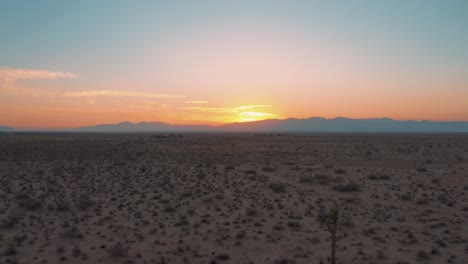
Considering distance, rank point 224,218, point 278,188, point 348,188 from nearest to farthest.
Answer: point 224,218
point 278,188
point 348,188

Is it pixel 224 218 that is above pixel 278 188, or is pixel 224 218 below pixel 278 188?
below

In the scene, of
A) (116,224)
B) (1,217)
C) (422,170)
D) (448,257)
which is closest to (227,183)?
(116,224)

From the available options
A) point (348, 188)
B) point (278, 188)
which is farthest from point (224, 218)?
point (348, 188)

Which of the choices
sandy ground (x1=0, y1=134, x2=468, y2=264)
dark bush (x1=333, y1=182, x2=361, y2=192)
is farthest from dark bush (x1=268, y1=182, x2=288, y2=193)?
dark bush (x1=333, y1=182, x2=361, y2=192)

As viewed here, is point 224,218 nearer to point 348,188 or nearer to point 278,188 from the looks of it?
point 278,188

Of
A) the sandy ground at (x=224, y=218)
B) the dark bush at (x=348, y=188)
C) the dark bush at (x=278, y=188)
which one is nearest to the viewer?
the sandy ground at (x=224, y=218)

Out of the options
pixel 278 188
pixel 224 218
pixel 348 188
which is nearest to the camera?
pixel 224 218

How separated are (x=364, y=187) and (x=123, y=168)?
20.9m

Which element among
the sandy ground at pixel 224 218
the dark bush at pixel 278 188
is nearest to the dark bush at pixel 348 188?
the sandy ground at pixel 224 218

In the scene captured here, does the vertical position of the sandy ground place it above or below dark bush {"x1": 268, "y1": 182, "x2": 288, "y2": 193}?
below

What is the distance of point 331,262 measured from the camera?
488 inches

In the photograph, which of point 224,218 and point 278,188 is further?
point 278,188

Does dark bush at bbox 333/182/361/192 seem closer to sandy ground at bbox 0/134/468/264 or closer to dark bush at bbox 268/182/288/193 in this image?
sandy ground at bbox 0/134/468/264

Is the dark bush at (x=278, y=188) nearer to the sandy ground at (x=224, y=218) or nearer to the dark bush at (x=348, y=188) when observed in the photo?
the sandy ground at (x=224, y=218)
